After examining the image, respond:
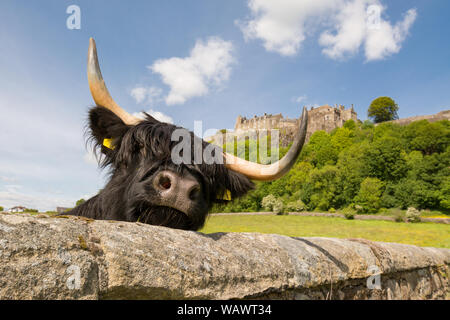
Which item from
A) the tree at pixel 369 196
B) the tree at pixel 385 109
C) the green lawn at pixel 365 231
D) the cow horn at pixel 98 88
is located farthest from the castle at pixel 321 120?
the cow horn at pixel 98 88

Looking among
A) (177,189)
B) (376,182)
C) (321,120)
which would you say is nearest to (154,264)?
(177,189)

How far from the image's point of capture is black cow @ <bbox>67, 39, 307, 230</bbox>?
7.26 ft

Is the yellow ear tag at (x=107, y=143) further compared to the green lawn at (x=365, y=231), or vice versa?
the green lawn at (x=365, y=231)

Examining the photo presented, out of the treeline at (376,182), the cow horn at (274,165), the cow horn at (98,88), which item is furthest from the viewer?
the treeline at (376,182)

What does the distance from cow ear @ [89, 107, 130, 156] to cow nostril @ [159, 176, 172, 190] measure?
89cm

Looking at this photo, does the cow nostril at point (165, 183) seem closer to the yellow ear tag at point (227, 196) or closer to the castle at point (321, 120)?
the yellow ear tag at point (227, 196)

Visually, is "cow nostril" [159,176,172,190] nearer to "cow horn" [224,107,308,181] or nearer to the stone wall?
the stone wall

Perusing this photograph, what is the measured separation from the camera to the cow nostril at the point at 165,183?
2.23 m

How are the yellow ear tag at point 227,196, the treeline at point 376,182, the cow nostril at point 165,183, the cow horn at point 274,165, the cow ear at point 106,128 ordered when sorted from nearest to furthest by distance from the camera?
the cow horn at point 274,165, the cow nostril at point 165,183, the cow ear at point 106,128, the yellow ear tag at point 227,196, the treeline at point 376,182

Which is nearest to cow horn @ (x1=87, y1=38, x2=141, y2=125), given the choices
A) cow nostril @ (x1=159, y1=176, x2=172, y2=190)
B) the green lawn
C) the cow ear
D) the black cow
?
the black cow

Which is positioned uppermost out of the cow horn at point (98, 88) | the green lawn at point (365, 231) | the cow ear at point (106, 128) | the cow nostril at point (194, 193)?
the cow horn at point (98, 88)
